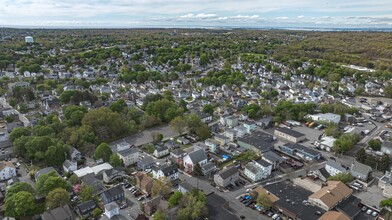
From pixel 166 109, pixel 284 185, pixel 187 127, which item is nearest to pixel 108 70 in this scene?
pixel 166 109

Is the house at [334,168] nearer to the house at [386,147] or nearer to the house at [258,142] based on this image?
the house at [258,142]

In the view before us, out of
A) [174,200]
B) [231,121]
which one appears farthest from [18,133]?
[231,121]

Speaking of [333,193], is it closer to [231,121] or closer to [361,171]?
[361,171]

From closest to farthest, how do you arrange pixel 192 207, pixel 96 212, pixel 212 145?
1. pixel 192 207
2. pixel 96 212
3. pixel 212 145

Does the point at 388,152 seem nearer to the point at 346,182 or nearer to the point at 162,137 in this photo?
the point at 346,182

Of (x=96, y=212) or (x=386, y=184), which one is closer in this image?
(x=96, y=212)

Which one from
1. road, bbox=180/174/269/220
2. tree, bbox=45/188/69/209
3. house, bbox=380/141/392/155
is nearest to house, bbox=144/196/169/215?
road, bbox=180/174/269/220
